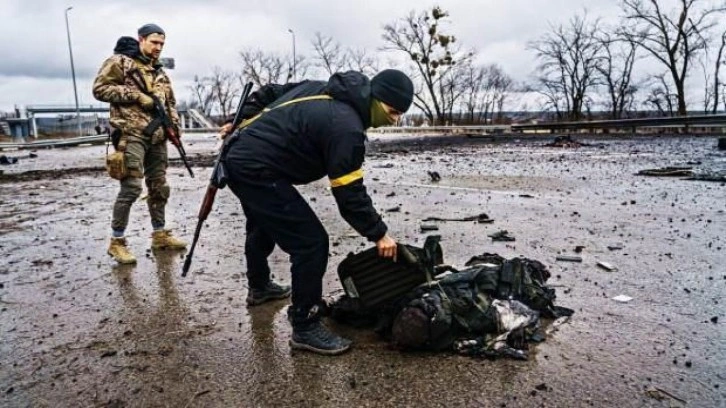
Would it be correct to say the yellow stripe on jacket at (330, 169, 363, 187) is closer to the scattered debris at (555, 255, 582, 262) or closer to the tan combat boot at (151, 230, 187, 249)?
the scattered debris at (555, 255, 582, 262)

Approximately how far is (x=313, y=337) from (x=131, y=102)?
2.93m

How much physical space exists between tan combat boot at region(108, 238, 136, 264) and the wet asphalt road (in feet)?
0.34

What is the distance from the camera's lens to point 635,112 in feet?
147

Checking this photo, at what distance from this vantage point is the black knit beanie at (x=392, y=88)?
9.75 ft

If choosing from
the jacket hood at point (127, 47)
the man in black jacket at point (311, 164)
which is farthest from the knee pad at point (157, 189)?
the man in black jacket at point (311, 164)

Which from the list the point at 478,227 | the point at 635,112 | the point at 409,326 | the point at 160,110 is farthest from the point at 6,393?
the point at 635,112

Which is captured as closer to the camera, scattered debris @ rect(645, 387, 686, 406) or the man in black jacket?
scattered debris @ rect(645, 387, 686, 406)

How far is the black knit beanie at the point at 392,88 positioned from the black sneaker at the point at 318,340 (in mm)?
1301

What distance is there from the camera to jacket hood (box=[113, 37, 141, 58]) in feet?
16.4

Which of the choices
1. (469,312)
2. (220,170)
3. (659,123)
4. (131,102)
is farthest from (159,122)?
(659,123)

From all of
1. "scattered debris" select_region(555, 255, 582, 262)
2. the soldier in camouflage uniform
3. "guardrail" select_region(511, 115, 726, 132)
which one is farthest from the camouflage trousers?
"guardrail" select_region(511, 115, 726, 132)

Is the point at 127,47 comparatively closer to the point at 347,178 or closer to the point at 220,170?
the point at 220,170

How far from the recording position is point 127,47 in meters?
4.99

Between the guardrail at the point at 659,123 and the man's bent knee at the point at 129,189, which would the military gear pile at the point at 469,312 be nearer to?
the man's bent knee at the point at 129,189
